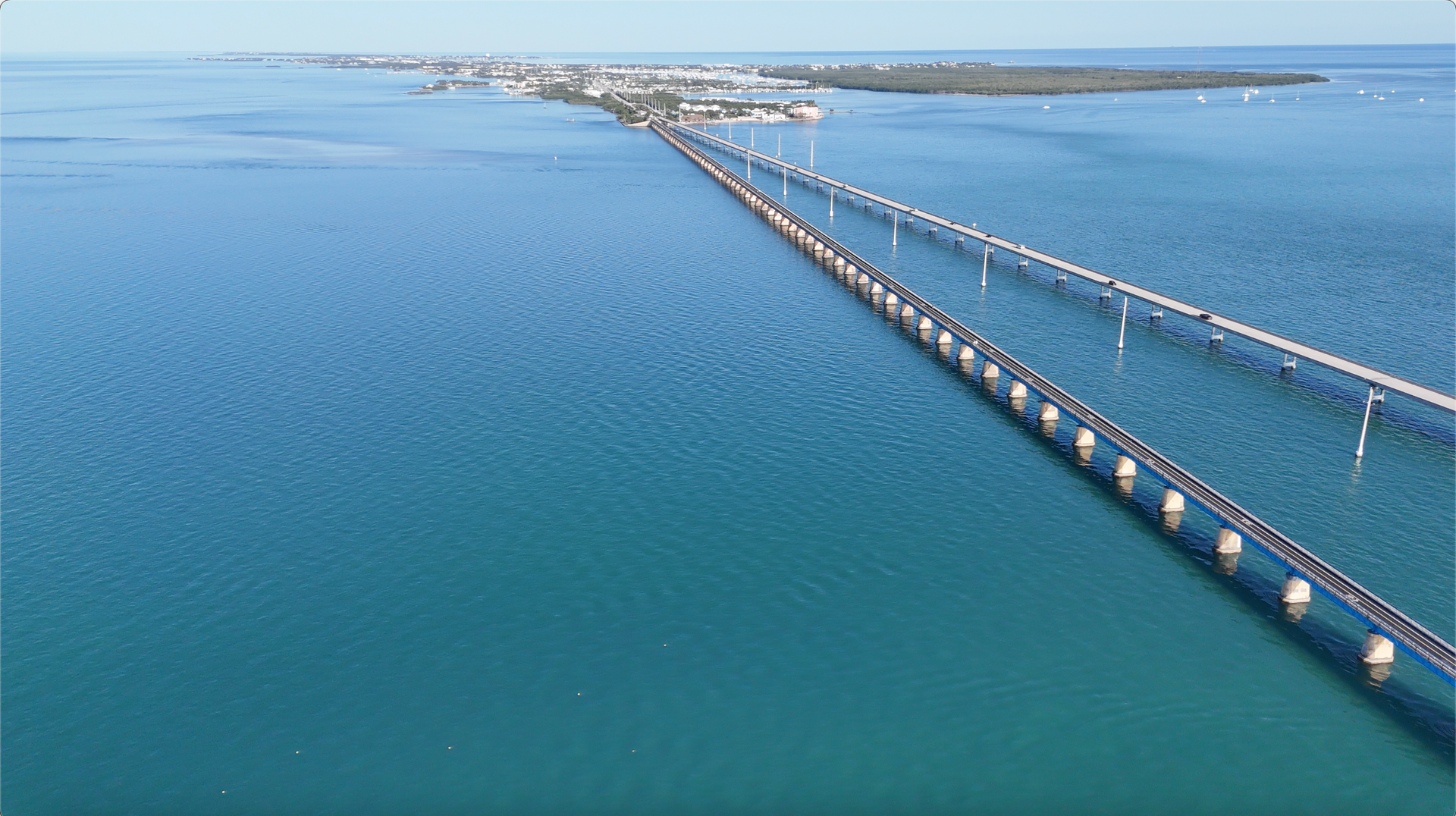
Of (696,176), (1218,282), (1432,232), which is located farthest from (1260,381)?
(696,176)

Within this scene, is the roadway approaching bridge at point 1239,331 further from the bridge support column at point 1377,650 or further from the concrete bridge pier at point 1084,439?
the bridge support column at point 1377,650

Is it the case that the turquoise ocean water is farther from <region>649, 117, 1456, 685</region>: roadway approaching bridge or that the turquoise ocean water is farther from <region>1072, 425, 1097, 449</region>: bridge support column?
<region>1072, 425, 1097, 449</region>: bridge support column

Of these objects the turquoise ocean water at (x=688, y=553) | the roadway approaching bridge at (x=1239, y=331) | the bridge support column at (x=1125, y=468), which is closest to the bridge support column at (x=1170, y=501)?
the turquoise ocean water at (x=688, y=553)

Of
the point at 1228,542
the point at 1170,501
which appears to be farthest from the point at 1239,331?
the point at 1228,542

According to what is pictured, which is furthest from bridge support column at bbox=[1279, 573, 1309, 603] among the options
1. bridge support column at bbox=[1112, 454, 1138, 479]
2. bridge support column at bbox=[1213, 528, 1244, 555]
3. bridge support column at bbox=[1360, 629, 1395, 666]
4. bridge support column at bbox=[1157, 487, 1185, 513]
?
bridge support column at bbox=[1112, 454, 1138, 479]

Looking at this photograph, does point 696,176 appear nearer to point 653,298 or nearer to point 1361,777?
point 653,298

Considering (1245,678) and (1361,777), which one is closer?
(1361,777)

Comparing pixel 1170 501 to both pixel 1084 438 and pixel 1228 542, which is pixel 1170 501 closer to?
pixel 1228 542
